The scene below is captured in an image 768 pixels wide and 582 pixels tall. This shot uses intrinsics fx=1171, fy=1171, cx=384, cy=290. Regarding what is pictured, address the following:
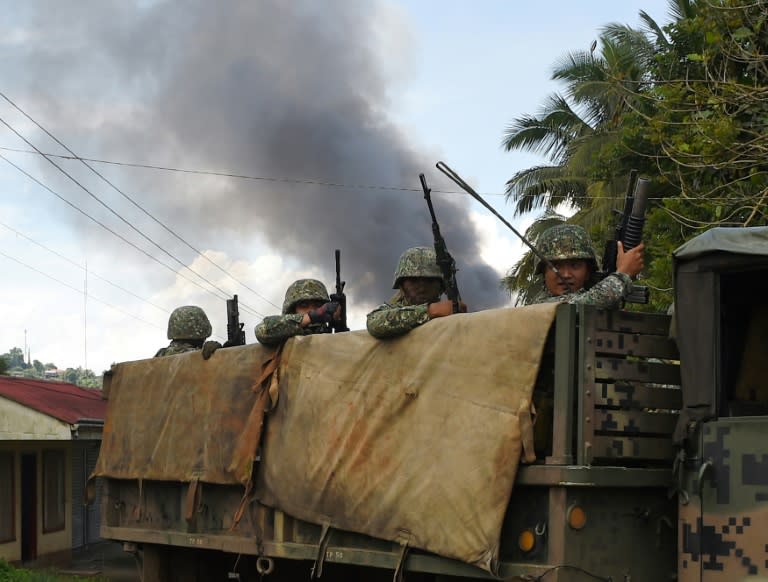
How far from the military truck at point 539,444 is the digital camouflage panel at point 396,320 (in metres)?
0.08

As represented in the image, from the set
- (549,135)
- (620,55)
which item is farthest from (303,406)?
(549,135)

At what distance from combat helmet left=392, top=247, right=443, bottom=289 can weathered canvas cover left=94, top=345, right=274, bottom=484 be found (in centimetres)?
91

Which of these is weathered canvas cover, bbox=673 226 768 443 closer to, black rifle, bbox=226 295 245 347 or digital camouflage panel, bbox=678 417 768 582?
digital camouflage panel, bbox=678 417 768 582

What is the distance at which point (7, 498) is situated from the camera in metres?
17.1

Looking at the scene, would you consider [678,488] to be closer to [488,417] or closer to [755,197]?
[488,417]

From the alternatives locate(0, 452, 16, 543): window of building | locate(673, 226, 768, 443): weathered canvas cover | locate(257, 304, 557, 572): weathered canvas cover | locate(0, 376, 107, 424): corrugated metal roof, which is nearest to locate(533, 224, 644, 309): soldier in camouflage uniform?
locate(257, 304, 557, 572): weathered canvas cover

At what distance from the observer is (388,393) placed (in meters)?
5.98

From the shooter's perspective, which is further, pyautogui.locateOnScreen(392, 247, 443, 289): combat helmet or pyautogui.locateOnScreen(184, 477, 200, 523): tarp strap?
pyautogui.locateOnScreen(184, 477, 200, 523): tarp strap

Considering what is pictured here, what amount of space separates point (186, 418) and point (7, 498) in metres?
10.6

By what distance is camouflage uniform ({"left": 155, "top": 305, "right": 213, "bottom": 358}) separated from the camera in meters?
9.94

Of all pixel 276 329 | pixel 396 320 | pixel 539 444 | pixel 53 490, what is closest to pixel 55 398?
pixel 53 490

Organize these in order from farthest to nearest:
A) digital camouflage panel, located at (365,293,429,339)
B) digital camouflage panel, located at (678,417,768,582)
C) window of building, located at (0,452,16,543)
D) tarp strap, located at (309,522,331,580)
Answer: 1. window of building, located at (0,452,16,543)
2. tarp strap, located at (309,522,331,580)
3. digital camouflage panel, located at (365,293,429,339)
4. digital camouflage panel, located at (678,417,768,582)

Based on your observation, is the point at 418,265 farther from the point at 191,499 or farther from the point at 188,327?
the point at 188,327

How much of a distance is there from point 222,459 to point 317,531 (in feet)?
3.29
